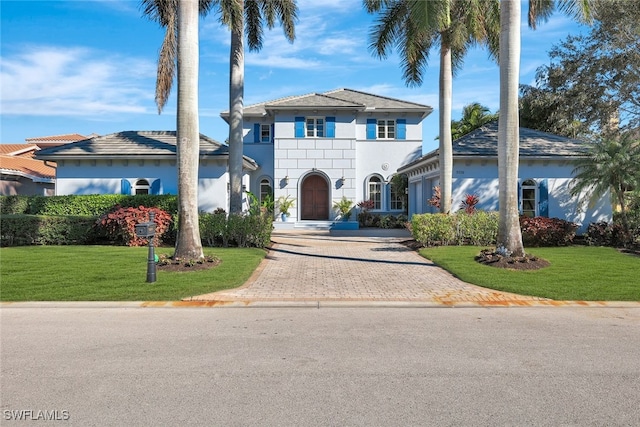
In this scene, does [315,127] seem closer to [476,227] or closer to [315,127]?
[315,127]

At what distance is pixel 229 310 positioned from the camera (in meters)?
8.09

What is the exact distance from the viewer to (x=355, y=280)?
1092 cm

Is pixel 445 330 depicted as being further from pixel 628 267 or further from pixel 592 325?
pixel 628 267

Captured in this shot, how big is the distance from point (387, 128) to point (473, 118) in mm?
8732

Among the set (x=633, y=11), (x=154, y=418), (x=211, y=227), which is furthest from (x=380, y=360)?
(x=633, y=11)

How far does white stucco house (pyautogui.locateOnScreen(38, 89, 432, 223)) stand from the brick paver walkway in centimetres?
769

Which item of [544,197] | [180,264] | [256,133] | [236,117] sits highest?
[256,133]

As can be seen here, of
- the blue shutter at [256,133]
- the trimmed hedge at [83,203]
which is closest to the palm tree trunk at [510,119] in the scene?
the trimmed hedge at [83,203]

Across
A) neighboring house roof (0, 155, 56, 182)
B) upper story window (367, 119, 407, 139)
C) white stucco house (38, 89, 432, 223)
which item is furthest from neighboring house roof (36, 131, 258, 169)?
upper story window (367, 119, 407, 139)

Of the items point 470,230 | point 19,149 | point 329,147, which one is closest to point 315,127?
point 329,147

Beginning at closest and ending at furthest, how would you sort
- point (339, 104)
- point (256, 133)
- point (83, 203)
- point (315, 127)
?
point (83, 203) → point (339, 104) → point (315, 127) → point (256, 133)

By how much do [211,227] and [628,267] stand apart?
12.3m

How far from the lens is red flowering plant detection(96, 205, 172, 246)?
1619 centimetres

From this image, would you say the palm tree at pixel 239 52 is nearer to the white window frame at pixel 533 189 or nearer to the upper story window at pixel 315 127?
the upper story window at pixel 315 127
